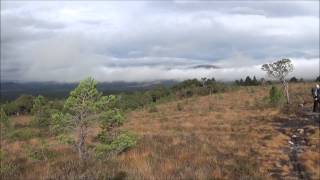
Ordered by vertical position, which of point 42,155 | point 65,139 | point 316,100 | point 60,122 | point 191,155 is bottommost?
point 191,155

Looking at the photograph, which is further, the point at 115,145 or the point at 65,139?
the point at 65,139

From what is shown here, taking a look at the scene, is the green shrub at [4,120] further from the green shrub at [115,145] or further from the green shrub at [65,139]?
the green shrub at [115,145]


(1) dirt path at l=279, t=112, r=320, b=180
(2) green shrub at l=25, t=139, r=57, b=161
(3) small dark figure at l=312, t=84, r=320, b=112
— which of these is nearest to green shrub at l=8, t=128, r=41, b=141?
(2) green shrub at l=25, t=139, r=57, b=161

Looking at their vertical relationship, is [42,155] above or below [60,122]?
below

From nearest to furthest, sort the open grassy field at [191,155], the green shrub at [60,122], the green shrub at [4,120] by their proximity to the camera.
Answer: the open grassy field at [191,155], the green shrub at [60,122], the green shrub at [4,120]

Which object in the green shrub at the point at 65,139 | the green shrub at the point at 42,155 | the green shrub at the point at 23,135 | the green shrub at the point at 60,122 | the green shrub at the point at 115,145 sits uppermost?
the green shrub at the point at 60,122

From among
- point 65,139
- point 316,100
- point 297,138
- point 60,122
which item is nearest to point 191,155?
point 65,139

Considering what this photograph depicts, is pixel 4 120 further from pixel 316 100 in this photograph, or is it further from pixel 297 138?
pixel 316 100

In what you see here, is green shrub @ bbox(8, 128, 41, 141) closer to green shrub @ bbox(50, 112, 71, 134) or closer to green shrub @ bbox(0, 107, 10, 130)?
green shrub @ bbox(0, 107, 10, 130)

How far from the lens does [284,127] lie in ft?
89.9

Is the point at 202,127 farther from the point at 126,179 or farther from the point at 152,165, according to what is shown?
the point at 126,179

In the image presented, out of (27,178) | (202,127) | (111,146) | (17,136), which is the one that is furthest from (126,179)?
(17,136)

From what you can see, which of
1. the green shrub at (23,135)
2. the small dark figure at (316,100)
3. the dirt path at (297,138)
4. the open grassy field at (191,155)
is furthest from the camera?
the small dark figure at (316,100)

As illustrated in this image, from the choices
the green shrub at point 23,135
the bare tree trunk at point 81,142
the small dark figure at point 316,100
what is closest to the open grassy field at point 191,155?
the green shrub at point 23,135
